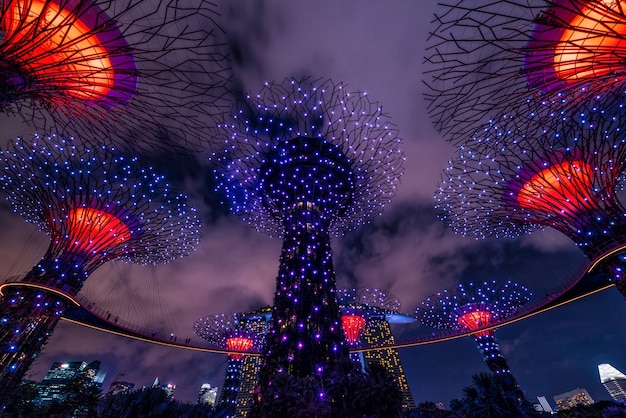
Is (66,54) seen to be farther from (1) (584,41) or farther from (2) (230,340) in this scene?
(2) (230,340)

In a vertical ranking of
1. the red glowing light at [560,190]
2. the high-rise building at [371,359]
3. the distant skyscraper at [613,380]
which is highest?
the distant skyscraper at [613,380]

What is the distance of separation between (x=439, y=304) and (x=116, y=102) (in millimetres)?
31835

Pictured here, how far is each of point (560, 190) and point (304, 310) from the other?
16694mm

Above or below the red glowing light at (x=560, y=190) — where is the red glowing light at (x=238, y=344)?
below

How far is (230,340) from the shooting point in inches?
1336

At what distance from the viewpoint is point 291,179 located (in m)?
21.9

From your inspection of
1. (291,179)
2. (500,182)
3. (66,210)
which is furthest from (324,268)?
(66,210)

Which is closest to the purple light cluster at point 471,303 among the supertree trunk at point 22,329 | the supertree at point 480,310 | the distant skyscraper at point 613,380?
the supertree at point 480,310

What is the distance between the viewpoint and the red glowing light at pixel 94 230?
1952 centimetres

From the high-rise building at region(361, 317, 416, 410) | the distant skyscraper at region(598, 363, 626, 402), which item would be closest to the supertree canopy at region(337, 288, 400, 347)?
the high-rise building at region(361, 317, 416, 410)

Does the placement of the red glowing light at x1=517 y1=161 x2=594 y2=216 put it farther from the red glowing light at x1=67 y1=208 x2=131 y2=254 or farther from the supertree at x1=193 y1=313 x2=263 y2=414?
the supertree at x1=193 y1=313 x2=263 y2=414

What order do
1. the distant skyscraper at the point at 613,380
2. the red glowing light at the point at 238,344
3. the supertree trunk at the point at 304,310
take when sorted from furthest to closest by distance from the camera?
the distant skyscraper at the point at 613,380
the red glowing light at the point at 238,344
the supertree trunk at the point at 304,310

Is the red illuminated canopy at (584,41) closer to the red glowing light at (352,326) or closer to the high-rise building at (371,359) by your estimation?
the red glowing light at (352,326)

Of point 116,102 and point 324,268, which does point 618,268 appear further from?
point 116,102
